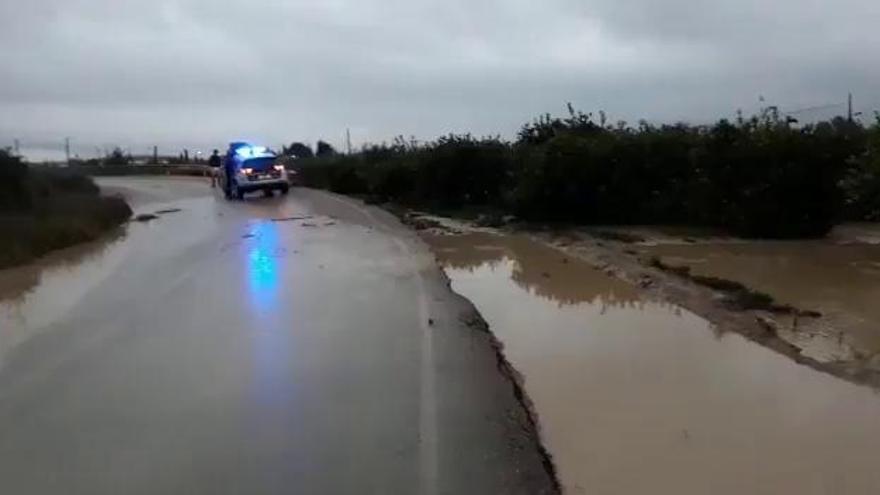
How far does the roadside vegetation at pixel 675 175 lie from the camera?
23.8 metres

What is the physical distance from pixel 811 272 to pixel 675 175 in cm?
1041

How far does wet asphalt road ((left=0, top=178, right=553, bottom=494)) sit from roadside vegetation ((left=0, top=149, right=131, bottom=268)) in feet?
15.9

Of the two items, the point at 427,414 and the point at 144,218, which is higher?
the point at 144,218

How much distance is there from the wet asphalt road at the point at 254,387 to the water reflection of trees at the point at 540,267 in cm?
183

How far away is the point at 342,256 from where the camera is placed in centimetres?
2145

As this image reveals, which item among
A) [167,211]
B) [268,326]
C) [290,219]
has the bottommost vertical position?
[268,326]

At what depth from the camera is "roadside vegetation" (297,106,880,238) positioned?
2380 cm

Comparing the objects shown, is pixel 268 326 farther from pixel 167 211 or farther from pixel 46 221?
pixel 167 211

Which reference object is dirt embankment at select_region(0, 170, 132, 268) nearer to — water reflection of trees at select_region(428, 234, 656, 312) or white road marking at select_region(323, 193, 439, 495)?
water reflection of trees at select_region(428, 234, 656, 312)

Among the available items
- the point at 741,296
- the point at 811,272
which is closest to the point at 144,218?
the point at 811,272

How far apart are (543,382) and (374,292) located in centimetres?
635

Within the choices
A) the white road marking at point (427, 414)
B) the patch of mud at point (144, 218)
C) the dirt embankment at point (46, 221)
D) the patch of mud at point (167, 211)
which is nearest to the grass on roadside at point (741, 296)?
the white road marking at point (427, 414)

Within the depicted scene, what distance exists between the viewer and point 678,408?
891cm

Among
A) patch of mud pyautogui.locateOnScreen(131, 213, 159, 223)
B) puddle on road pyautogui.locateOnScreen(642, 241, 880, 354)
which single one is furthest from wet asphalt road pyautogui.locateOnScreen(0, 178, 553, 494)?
patch of mud pyautogui.locateOnScreen(131, 213, 159, 223)
